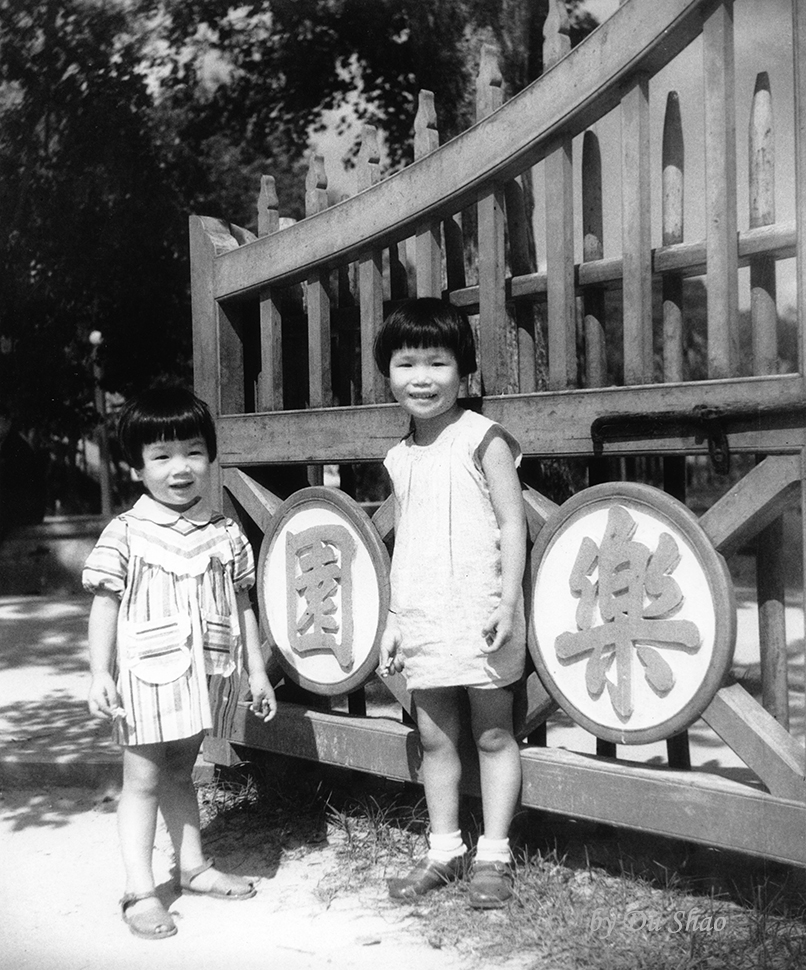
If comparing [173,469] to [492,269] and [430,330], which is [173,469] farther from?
[492,269]

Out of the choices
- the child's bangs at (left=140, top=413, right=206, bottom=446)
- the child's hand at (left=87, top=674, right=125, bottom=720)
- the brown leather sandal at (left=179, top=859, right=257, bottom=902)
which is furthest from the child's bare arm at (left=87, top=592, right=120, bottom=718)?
the brown leather sandal at (left=179, top=859, right=257, bottom=902)

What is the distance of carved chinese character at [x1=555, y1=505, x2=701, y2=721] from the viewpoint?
256cm

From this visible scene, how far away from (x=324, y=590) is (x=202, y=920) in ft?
3.24

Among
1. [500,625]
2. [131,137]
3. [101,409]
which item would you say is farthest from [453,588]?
[101,409]

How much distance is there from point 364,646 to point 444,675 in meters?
0.46

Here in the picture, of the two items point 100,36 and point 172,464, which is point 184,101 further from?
point 172,464

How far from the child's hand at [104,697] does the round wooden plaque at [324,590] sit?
717mm

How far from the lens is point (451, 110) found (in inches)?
437

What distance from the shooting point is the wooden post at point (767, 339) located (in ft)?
8.50

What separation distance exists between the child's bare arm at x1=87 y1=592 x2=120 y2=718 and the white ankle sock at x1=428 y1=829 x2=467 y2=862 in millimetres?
917

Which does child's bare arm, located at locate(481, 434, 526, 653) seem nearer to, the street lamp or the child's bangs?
the child's bangs

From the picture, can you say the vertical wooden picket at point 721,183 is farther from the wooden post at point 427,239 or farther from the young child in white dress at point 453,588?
the wooden post at point 427,239

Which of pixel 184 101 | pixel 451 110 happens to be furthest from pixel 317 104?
pixel 451 110

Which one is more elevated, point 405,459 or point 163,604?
point 405,459
